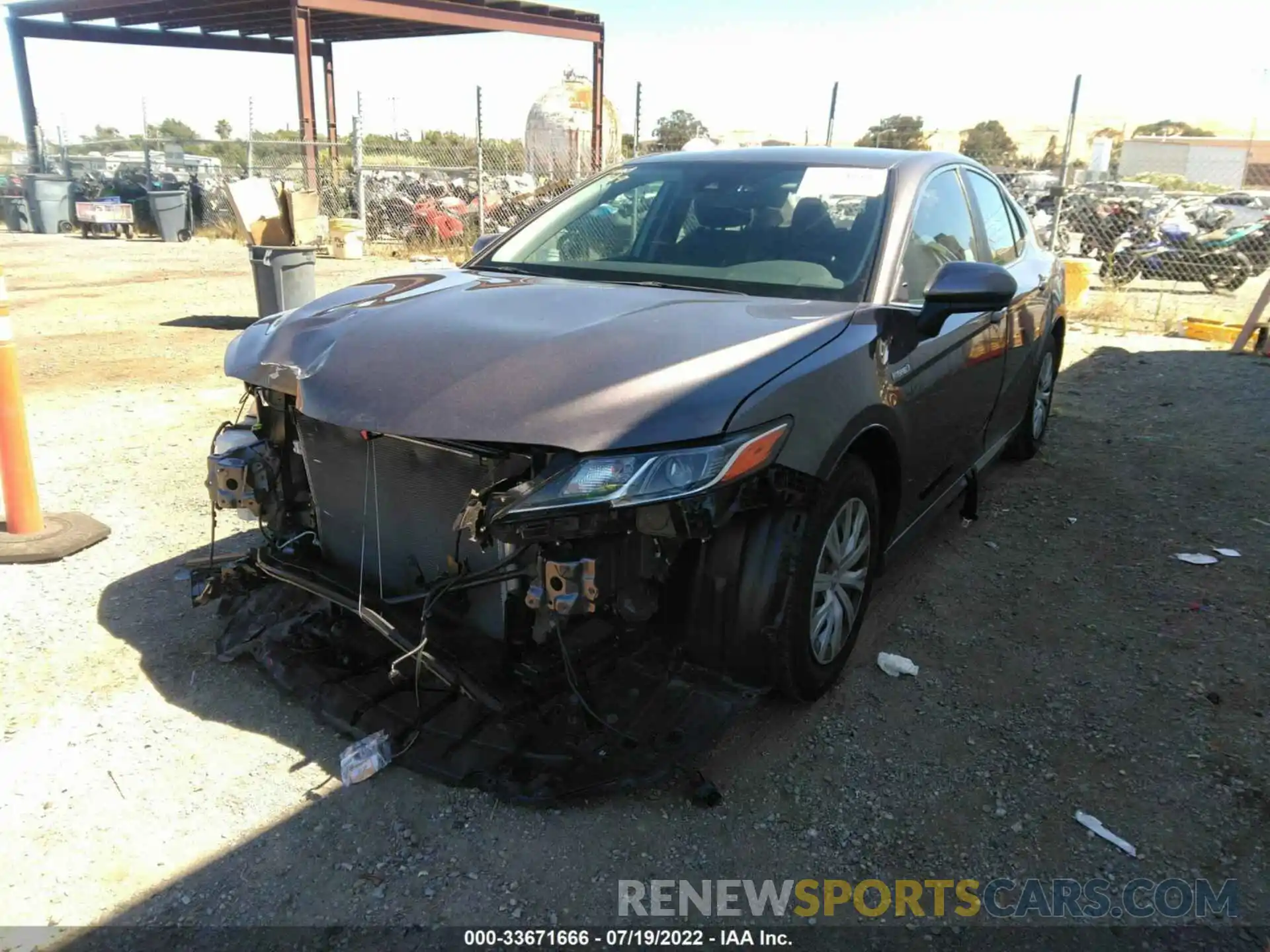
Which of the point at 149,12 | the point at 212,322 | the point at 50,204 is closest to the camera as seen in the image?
the point at 212,322

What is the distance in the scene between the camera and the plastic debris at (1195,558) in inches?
168

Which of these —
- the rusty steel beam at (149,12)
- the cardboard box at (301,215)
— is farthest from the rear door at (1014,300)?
the rusty steel beam at (149,12)

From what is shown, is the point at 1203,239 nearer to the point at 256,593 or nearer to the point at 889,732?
the point at 889,732

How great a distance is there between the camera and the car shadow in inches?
378

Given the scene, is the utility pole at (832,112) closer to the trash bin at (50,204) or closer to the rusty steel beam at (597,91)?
the rusty steel beam at (597,91)

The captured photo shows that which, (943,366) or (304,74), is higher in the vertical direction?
(304,74)

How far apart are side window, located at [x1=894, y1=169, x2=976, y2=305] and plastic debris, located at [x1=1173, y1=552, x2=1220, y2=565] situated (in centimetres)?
176

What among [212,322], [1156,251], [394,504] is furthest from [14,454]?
[1156,251]

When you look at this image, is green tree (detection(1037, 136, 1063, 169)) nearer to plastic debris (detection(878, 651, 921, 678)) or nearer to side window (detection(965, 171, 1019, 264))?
side window (detection(965, 171, 1019, 264))

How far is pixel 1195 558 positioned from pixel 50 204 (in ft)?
79.5

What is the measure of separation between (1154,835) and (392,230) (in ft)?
53.0

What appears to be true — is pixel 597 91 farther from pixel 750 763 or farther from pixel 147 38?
pixel 750 763

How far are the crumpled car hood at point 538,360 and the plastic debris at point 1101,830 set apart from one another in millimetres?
1527

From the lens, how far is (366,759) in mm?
2625
